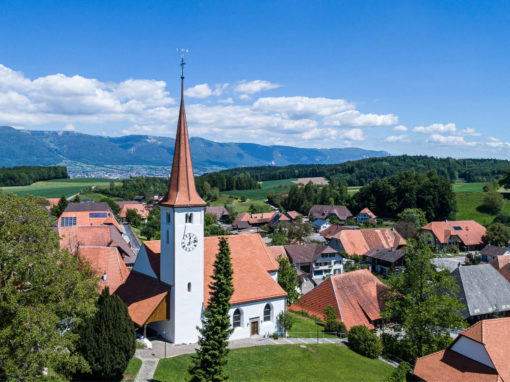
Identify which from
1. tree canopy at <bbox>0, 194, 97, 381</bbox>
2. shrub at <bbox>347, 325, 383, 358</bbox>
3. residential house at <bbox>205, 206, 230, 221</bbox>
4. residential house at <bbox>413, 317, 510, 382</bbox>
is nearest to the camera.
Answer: tree canopy at <bbox>0, 194, 97, 381</bbox>

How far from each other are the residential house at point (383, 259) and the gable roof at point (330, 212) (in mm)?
46616

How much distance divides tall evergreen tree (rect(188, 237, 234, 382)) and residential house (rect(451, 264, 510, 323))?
110 ft

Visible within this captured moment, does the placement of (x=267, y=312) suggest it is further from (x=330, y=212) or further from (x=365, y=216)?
(x=365, y=216)

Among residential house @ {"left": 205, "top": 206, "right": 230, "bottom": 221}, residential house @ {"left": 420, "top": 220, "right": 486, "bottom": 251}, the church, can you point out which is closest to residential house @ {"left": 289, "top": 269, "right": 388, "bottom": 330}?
the church

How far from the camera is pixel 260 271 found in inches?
1366

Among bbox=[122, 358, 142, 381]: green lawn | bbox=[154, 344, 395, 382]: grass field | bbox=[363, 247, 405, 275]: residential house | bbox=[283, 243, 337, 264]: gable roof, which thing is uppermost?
bbox=[122, 358, 142, 381]: green lawn

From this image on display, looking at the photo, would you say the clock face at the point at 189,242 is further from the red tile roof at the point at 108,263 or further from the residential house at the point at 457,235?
the residential house at the point at 457,235

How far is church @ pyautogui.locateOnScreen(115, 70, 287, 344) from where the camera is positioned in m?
29.2

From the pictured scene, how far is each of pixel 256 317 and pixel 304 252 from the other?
3784cm

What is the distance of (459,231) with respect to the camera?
9081cm

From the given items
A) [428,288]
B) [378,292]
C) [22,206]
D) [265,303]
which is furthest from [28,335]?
[378,292]

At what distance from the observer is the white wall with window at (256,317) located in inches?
1238

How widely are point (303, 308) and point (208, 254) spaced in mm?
15266

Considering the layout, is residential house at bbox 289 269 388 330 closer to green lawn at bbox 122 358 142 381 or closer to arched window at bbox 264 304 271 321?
arched window at bbox 264 304 271 321
